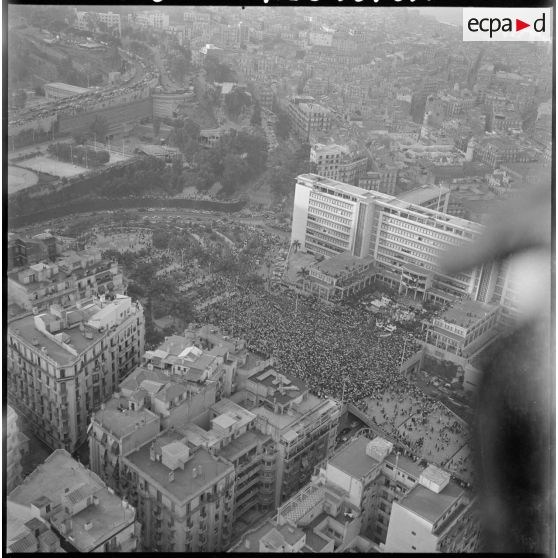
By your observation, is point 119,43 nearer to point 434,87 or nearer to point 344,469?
point 434,87

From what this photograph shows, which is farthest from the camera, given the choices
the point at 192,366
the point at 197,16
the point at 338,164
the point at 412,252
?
the point at 197,16

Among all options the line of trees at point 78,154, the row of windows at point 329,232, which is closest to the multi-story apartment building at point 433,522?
the row of windows at point 329,232

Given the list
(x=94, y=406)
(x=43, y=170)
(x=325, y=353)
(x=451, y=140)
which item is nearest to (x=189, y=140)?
(x=43, y=170)

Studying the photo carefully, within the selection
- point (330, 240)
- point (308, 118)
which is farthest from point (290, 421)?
point (308, 118)

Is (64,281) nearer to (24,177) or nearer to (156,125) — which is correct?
(24,177)

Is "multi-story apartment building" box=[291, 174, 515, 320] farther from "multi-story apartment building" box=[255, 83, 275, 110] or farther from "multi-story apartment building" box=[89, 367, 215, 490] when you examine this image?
"multi-story apartment building" box=[255, 83, 275, 110]

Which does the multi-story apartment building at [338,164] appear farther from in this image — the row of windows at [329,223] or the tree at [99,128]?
the tree at [99,128]
